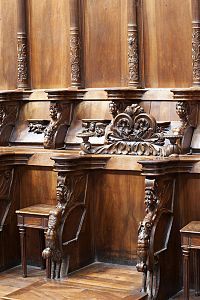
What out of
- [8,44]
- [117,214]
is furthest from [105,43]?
[117,214]

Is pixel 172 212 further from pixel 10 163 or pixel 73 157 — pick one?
pixel 10 163

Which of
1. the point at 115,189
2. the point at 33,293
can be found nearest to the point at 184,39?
the point at 115,189

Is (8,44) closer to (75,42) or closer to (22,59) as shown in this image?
(22,59)

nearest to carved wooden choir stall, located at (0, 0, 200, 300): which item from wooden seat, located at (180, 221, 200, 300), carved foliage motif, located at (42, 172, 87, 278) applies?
carved foliage motif, located at (42, 172, 87, 278)

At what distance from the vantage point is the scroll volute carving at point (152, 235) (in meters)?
5.20

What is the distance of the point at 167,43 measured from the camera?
20.1ft

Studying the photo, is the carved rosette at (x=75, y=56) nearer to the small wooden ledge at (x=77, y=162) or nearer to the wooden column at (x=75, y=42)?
the wooden column at (x=75, y=42)

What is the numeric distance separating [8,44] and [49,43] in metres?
0.49

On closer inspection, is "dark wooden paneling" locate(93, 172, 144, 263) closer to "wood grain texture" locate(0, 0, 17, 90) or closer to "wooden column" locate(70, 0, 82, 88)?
"wooden column" locate(70, 0, 82, 88)

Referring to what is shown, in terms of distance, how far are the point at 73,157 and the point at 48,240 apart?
645mm

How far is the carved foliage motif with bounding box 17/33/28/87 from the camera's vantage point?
22.9 ft

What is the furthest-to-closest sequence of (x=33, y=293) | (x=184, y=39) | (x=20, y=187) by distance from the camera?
(x=20, y=187) → (x=184, y=39) → (x=33, y=293)

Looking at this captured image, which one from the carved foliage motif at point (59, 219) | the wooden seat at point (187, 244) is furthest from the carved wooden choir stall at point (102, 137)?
the wooden seat at point (187, 244)

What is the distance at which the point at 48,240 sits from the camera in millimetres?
5645
